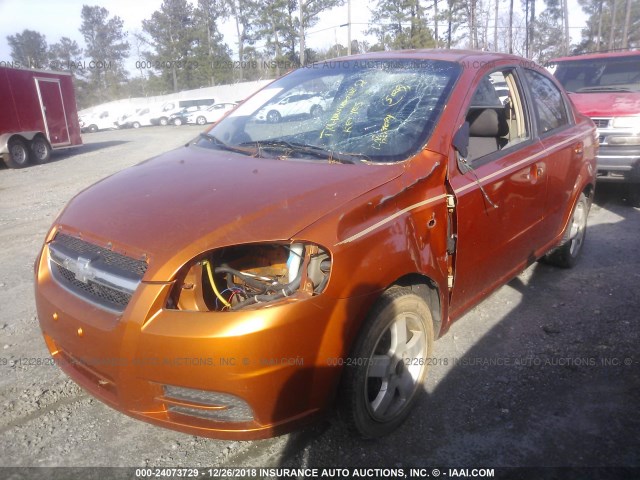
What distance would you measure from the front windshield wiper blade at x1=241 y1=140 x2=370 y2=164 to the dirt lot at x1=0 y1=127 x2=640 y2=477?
4.39ft

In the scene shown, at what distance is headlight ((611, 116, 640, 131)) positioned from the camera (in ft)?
20.7

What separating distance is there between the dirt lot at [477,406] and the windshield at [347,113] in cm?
142

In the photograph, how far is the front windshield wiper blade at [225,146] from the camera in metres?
2.89

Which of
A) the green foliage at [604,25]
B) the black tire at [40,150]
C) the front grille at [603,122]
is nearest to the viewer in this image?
the front grille at [603,122]

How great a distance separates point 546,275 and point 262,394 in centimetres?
346

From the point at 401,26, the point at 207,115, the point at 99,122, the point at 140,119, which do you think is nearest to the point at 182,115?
the point at 207,115

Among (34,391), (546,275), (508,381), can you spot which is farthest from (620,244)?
(34,391)

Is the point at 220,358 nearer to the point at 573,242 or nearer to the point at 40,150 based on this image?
the point at 573,242

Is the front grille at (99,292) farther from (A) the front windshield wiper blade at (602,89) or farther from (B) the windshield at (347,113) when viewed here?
(A) the front windshield wiper blade at (602,89)

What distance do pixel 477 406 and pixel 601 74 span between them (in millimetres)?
7138

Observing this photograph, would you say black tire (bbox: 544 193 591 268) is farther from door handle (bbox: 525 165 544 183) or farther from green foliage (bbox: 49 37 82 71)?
green foliage (bbox: 49 37 82 71)

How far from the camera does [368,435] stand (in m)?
2.34

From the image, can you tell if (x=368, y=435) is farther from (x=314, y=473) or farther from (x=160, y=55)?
(x=160, y=55)

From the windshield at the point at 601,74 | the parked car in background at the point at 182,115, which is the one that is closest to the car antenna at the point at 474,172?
the windshield at the point at 601,74
